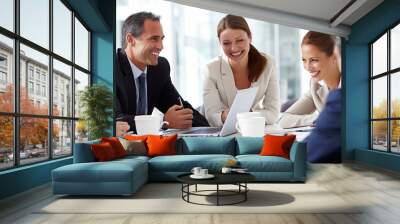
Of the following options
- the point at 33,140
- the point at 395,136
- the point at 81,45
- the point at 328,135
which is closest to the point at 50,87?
the point at 33,140

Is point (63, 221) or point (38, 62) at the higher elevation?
point (38, 62)

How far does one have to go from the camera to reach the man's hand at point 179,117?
8.95 metres

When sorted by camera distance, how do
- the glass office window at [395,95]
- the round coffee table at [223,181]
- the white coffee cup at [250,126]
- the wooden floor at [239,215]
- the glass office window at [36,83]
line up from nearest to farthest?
the wooden floor at [239,215] < the round coffee table at [223,181] < the glass office window at [36,83] < the glass office window at [395,95] < the white coffee cup at [250,126]

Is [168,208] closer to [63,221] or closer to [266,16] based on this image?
[63,221]

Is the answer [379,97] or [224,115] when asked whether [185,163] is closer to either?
[224,115]

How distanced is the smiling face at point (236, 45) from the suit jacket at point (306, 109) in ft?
5.43

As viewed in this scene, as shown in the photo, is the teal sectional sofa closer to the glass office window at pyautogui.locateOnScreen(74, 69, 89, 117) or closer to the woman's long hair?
the glass office window at pyautogui.locateOnScreen(74, 69, 89, 117)

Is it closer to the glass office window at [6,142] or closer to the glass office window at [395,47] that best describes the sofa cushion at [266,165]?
the glass office window at [6,142]

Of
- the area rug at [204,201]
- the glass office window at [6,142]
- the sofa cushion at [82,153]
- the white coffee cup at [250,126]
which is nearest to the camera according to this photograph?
the area rug at [204,201]

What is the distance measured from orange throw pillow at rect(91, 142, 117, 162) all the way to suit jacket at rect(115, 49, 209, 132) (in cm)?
313

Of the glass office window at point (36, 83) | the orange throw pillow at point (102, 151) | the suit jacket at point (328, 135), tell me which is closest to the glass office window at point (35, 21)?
the glass office window at point (36, 83)

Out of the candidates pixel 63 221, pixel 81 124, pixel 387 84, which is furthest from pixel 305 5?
pixel 63 221

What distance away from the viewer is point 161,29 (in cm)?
904

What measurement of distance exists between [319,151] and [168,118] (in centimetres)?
368
